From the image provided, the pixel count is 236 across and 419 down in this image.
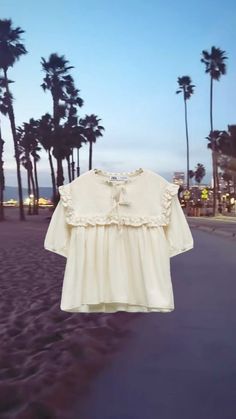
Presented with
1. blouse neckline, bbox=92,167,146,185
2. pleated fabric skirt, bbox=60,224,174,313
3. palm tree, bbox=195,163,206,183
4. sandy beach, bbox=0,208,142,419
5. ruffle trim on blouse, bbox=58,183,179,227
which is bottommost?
sandy beach, bbox=0,208,142,419

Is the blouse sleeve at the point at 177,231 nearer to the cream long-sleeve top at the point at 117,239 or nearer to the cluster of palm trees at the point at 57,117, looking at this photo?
the cream long-sleeve top at the point at 117,239

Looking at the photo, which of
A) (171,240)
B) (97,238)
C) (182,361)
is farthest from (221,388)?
(97,238)

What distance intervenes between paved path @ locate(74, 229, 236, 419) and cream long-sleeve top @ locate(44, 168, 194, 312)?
81 centimetres

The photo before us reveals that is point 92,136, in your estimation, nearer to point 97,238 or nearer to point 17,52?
point 17,52

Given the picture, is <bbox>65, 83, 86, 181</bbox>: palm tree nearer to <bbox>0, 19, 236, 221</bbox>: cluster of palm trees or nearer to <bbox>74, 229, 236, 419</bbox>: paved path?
<bbox>0, 19, 236, 221</bbox>: cluster of palm trees

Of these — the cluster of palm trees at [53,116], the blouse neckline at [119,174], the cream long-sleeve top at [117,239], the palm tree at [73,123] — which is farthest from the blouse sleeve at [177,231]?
the palm tree at [73,123]

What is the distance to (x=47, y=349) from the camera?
16.2 ft

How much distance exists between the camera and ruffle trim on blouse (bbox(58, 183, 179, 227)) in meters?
3.33

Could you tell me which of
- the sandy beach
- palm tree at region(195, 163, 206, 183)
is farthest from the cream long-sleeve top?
palm tree at region(195, 163, 206, 183)

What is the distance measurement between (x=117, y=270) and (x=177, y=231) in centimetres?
50

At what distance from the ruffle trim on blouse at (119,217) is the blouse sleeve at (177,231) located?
5cm

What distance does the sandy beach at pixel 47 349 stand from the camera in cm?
373

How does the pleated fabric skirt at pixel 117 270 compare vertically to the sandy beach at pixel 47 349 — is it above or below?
above

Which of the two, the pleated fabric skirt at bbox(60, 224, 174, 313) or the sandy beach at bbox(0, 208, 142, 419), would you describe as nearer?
the pleated fabric skirt at bbox(60, 224, 174, 313)
